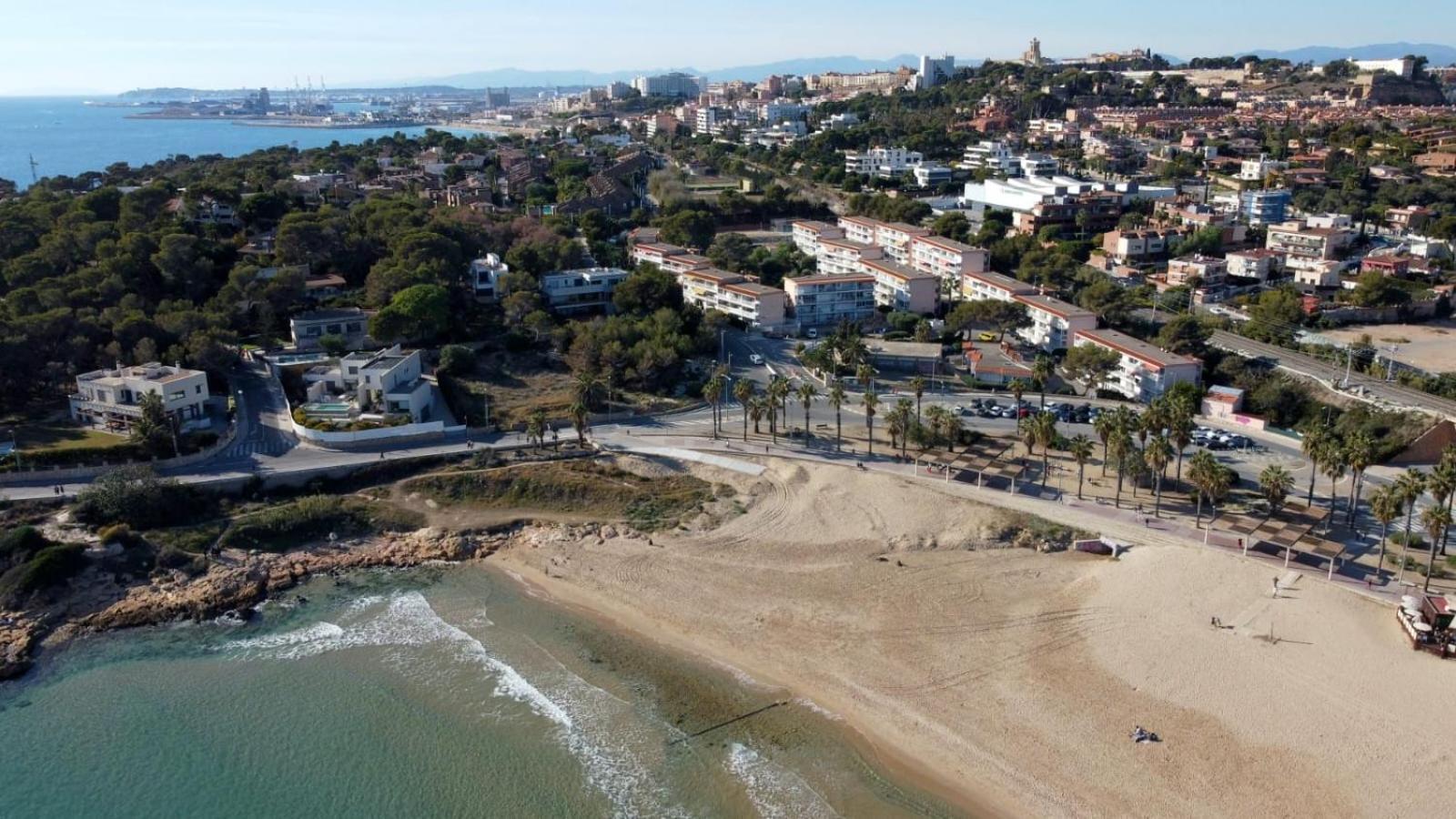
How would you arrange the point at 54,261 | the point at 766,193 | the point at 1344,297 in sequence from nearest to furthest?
1. the point at 54,261
2. the point at 1344,297
3. the point at 766,193

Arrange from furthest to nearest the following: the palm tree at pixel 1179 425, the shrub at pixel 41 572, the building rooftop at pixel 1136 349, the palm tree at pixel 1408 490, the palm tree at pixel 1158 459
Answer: the building rooftop at pixel 1136 349 < the palm tree at pixel 1179 425 < the palm tree at pixel 1158 459 < the shrub at pixel 41 572 < the palm tree at pixel 1408 490

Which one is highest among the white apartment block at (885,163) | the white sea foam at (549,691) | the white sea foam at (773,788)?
the white apartment block at (885,163)

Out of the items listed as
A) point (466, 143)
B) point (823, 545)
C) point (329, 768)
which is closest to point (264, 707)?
point (329, 768)

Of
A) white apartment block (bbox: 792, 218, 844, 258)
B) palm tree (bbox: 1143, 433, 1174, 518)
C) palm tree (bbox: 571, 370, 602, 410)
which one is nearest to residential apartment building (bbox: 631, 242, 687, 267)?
white apartment block (bbox: 792, 218, 844, 258)

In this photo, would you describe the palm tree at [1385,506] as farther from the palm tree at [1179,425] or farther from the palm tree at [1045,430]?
the palm tree at [1045,430]

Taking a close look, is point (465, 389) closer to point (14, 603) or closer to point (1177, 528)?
point (14, 603)

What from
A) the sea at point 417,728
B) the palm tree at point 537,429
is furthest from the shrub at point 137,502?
the palm tree at point 537,429
